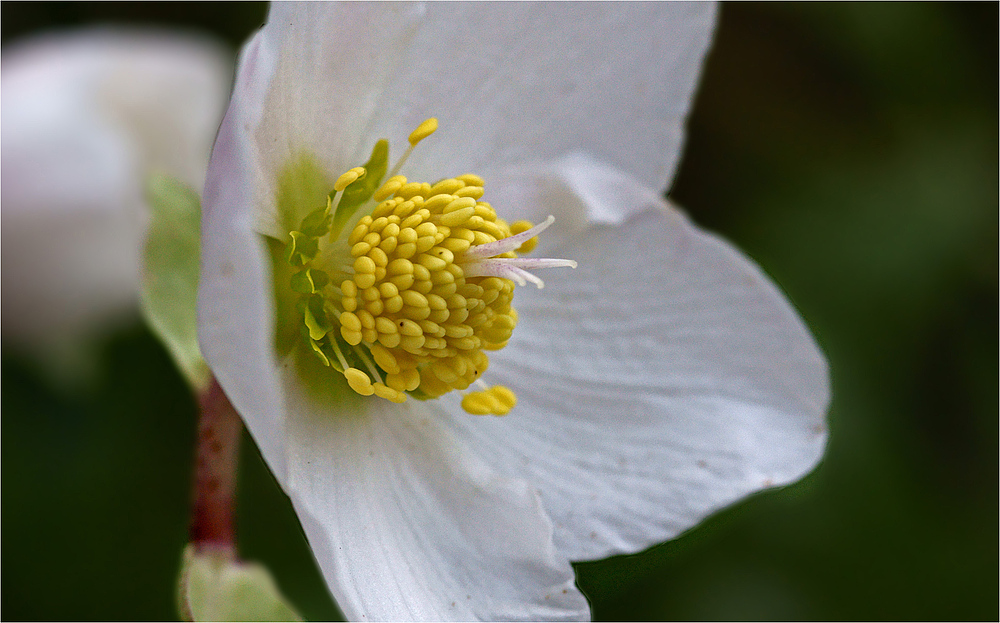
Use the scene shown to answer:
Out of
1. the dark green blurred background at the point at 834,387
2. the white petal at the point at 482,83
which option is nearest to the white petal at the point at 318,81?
the white petal at the point at 482,83

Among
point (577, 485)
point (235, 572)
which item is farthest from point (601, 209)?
point (235, 572)

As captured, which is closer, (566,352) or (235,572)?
(235,572)

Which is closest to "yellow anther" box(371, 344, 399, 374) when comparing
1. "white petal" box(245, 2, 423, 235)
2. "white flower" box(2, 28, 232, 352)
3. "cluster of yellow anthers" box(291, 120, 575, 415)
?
"cluster of yellow anthers" box(291, 120, 575, 415)

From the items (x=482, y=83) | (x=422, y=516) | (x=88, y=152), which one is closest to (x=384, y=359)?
(x=422, y=516)

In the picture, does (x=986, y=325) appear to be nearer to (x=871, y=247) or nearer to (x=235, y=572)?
(x=871, y=247)

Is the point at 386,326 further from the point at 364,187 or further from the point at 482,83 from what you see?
the point at 482,83

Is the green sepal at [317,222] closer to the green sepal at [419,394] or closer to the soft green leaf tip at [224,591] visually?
the green sepal at [419,394]
